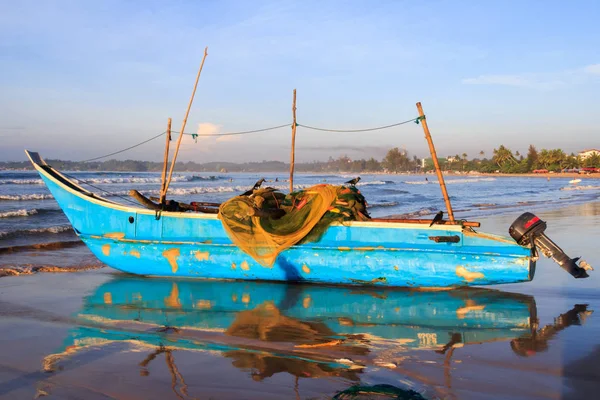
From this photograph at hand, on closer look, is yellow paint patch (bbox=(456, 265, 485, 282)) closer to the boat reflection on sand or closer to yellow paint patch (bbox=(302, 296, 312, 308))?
the boat reflection on sand

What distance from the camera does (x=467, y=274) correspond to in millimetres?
7270

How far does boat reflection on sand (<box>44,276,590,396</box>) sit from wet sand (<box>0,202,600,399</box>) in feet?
0.07

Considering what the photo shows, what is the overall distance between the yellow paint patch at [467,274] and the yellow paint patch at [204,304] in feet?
11.3

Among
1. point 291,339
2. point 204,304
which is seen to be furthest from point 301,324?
point 204,304

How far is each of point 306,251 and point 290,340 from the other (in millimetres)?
2652

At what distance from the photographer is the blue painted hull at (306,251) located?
725 cm

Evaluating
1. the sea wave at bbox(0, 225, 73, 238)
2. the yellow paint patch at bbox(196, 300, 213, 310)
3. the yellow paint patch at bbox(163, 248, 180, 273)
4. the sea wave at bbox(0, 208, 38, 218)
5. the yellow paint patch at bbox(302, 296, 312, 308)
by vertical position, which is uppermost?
the yellow paint patch at bbox(163, 248, 180, 273)

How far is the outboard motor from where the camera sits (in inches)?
267

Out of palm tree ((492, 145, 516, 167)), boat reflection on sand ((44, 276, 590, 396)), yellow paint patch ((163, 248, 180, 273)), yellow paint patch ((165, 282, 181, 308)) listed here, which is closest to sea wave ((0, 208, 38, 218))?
boat reflection on sand ((44, 276, 590, 396))

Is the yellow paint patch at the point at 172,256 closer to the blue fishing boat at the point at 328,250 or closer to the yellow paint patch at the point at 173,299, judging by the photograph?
the blue fishing boat at the point at 328,250

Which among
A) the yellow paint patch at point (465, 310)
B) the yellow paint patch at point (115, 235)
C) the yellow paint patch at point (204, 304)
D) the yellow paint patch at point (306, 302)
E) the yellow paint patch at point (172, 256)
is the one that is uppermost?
the yellow paint patch at point (115, 235)

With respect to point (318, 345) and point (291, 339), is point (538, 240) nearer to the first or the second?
point (318, 345)

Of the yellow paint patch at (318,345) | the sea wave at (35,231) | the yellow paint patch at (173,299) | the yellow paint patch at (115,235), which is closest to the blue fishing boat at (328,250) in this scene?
the yellow paint patch at (115,235)

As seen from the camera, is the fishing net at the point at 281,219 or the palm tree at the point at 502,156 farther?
the palm tree at the point at 502,156
